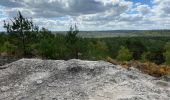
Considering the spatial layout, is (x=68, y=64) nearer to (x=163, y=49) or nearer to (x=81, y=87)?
(x=81, y=87)

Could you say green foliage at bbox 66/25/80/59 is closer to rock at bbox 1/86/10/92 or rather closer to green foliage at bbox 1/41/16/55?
green foliage at bbox 1/41/16/55

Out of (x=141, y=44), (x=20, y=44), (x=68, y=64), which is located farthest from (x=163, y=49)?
(x=68, y=64)

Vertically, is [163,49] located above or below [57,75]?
below

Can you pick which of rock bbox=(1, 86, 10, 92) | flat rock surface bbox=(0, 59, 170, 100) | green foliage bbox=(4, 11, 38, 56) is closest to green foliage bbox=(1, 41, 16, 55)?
green foliage bbox=(4, 11, 38, 56)

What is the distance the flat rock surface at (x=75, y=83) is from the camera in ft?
46.9

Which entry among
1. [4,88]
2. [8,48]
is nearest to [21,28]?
[8,48]

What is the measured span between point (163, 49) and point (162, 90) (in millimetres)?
85078

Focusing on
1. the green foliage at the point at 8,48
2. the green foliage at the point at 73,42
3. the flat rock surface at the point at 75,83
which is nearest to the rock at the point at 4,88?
the flat rock surface at the point at 75,83

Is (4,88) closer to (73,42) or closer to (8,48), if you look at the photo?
(73,42)

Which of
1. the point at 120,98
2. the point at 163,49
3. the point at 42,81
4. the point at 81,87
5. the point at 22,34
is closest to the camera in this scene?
the point at 120,98

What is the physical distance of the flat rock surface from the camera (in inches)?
562

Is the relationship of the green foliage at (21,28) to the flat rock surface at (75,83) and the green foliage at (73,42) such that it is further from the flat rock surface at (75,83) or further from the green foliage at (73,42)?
the flat rock surface at (75,83)

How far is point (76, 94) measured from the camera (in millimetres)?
14398

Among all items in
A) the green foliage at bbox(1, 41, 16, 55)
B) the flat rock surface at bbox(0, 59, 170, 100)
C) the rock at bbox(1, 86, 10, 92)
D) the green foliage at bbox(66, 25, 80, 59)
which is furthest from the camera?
the green foliage at bbox(1, 41, 16, 55)
